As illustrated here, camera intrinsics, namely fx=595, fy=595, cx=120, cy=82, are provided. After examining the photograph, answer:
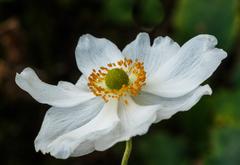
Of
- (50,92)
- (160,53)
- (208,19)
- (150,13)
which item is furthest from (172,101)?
(208,19)

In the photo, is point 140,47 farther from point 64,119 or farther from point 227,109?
point 227,109

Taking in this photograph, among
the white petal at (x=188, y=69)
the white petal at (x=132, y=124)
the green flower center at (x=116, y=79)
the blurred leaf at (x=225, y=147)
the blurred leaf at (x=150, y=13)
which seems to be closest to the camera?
the white petal at (x=132, y=124)

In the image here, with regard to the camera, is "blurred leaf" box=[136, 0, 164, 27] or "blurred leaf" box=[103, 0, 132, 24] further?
"blurred leaf" box=[103, 0, 132, 24]

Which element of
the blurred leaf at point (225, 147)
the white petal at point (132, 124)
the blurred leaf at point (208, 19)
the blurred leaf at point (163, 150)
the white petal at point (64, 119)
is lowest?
the blurred leaf at point (163, 150)

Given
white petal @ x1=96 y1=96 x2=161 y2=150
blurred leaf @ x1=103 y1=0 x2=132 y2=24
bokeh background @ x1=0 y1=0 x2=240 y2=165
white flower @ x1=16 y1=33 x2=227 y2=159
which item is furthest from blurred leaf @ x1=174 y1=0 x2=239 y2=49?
white petal @ x1=96 y1=96 x2=161 y2=150

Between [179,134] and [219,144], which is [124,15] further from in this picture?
[219,144]

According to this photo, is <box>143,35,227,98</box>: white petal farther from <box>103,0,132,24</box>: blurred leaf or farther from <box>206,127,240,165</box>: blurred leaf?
<box>103,0,132,24</box>: blurred leaf

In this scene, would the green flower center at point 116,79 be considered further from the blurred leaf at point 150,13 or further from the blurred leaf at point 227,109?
the blurred leaf at point 227,109

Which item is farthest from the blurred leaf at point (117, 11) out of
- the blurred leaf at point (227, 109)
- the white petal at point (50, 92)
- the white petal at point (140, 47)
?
the white petal at point (50, 92)
